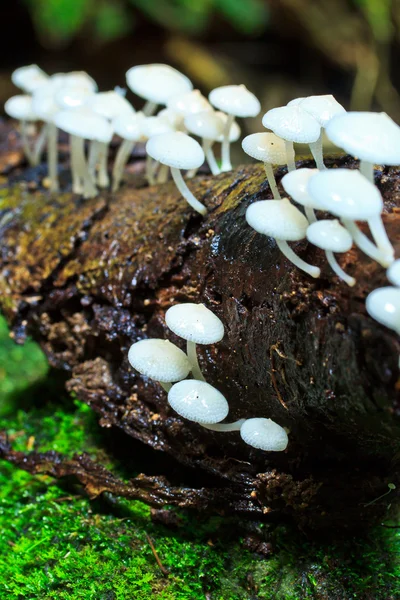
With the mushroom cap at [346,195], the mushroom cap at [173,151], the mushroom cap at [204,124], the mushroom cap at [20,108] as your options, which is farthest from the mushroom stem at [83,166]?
the mushroom cap at [346,195]

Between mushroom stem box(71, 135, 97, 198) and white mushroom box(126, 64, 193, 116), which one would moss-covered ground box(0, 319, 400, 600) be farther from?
white mushroom box(126, 64, 193, 116)

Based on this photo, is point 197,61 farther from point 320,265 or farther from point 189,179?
point 320,265

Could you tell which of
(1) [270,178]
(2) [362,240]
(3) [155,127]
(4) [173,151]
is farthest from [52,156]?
(2) [362,240]

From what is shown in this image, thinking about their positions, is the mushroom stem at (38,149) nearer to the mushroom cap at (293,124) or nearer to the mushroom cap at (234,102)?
the mushroom cap at (234,102)

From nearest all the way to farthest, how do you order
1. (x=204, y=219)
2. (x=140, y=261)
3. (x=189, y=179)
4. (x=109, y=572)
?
(x=109, y=572)
(x=204, y=219)
(x=140, y=261)
(x=189, y=179)

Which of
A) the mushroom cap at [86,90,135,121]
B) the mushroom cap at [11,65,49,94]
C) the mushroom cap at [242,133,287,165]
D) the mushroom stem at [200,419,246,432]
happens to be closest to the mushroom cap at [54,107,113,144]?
the mushroom cap at [86,90,135,121]

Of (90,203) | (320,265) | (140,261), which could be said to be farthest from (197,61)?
(320,265)
